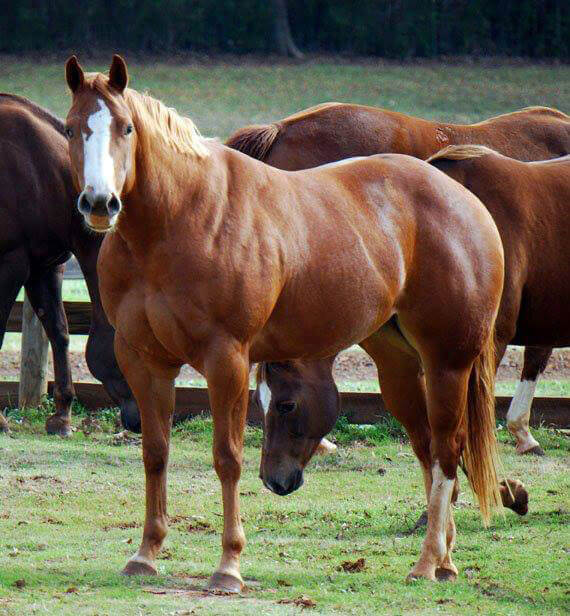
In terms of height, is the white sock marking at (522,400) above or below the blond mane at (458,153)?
below

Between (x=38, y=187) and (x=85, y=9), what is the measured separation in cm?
2622

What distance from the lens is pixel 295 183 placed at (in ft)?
14.5

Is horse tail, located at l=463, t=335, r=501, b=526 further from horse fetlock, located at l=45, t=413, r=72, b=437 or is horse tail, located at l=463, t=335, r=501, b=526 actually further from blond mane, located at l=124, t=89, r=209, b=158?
horse fetlock, located at l=45, t=413, r=72, b=437

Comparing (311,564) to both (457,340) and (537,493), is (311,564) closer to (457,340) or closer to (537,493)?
(457,340)

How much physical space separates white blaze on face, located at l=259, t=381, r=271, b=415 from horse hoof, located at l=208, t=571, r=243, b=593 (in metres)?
1.74

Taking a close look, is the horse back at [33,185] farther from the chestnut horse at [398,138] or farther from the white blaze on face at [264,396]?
the white blaze on face at [264,396]

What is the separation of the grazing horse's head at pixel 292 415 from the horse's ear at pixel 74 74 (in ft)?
7.35

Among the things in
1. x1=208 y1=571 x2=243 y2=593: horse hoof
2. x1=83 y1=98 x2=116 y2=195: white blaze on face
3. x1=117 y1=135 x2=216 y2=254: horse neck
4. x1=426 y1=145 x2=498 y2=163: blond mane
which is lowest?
x1=208 y1=571 x2=243 y2=593: horse hoof

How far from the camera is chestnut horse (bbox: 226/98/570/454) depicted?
6613 mm

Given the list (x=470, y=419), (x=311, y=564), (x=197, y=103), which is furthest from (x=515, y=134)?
(x=197, y=103)

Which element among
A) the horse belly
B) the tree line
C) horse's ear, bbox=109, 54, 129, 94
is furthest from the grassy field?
the tree line

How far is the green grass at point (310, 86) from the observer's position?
27.0m

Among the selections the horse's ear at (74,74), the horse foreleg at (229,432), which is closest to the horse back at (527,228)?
the horse foreleg at (229,432)

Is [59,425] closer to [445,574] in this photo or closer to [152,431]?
[152,431]
